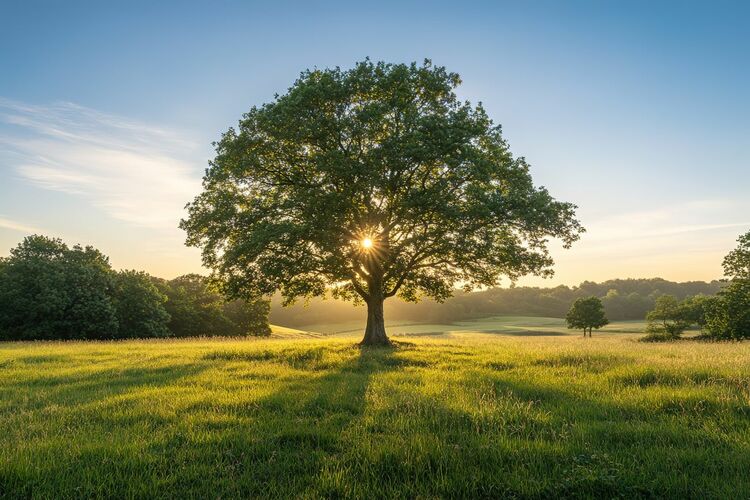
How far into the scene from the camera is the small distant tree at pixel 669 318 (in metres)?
69.3

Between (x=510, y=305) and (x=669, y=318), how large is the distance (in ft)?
218

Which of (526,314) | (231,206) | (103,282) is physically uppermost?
(231,206)

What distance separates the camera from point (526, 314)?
136375 millimetres

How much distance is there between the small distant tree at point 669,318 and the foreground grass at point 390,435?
224 feet

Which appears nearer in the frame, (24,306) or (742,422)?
(742,422)

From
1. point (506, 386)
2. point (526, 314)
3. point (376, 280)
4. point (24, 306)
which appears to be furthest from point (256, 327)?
point (526, 314)

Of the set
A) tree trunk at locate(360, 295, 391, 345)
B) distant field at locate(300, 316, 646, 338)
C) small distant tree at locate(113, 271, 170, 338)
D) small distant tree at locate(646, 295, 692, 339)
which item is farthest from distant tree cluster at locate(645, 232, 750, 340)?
small distant tree at locate(113, 271, 170, 338)

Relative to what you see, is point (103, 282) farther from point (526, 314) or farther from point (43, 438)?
point (526, 314)

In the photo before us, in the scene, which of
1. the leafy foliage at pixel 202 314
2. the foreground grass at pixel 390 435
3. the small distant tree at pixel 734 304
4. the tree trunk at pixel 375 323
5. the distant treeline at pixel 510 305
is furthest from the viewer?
the distant treeline at pixel 510 305

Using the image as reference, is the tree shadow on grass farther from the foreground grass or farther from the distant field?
the distant field

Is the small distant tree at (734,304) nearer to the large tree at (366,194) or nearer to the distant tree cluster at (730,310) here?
the distant tree cluster at (730,310)

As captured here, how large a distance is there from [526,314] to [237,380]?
136m

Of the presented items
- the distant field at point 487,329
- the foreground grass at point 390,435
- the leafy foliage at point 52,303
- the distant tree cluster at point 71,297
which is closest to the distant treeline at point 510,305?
the distant field at point 487,329

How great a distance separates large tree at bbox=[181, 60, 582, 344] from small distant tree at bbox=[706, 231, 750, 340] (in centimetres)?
3320
